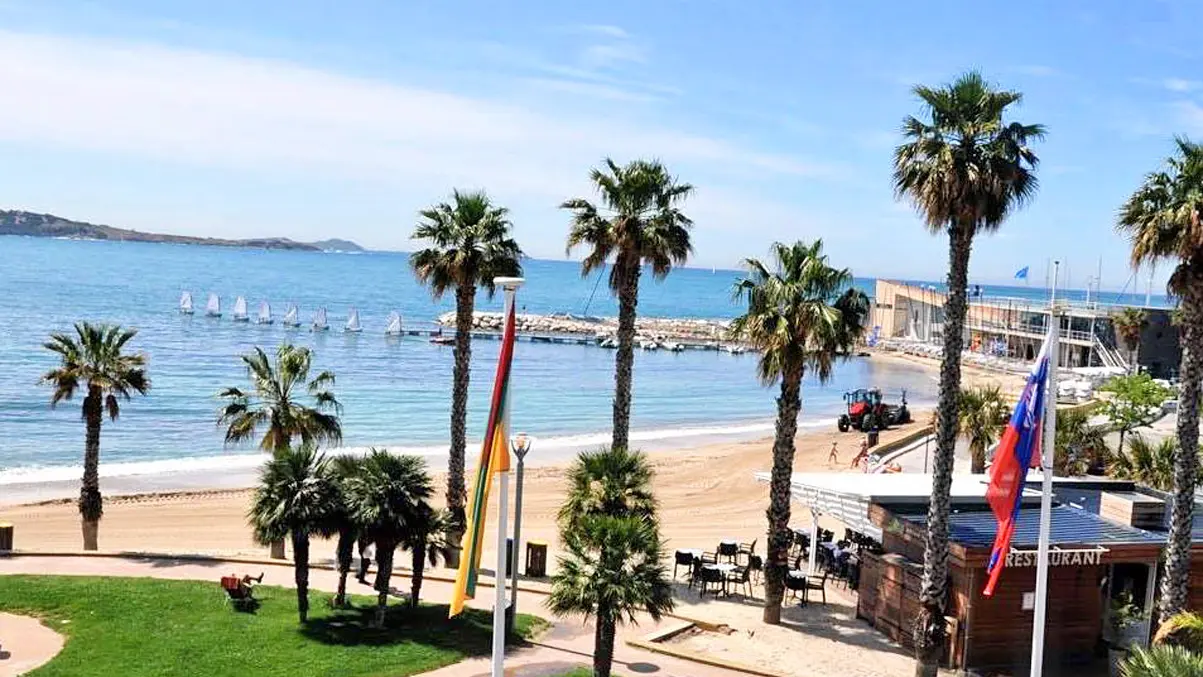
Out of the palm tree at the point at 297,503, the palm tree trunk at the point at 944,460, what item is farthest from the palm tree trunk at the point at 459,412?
the palm tree trunk at the point at 944,460

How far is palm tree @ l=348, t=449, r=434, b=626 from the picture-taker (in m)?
18.1

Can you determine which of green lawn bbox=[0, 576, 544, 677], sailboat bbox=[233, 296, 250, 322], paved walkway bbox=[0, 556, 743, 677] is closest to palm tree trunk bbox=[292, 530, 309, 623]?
green lawn bbox=[0, 576, 544, 677]

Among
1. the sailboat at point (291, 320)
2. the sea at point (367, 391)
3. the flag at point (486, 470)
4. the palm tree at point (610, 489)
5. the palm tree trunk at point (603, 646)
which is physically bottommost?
the sea at point (367, 391)

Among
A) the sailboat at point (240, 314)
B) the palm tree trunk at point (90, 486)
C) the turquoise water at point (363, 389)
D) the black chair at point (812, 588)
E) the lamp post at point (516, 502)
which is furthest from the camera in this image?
the sailboat at point (240, 314)

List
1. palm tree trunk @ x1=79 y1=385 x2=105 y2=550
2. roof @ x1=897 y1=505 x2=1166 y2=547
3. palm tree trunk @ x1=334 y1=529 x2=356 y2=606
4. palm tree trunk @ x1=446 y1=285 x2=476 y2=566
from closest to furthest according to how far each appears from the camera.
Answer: roof @ x1=897 y1=505 x2=1166 y2=547
palm tree trunk @ x1=334 y1=529 x2=356 y2=606
palm tree trunk @ x1=446 y1=285 x2=476 y2=566
palm tree trunk @ x1=79 y1=385 x2=105 y2=550

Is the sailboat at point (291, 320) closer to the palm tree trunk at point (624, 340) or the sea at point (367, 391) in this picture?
the sea at point (367, 391)

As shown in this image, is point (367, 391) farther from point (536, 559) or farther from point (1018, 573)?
point (1018, 573)

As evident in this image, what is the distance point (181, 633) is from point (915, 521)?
542 inches

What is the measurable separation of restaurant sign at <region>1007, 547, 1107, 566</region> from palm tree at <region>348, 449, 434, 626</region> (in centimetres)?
1048

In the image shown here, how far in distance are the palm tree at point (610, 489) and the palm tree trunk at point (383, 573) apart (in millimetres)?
3185

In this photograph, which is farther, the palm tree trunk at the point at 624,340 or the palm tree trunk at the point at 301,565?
the palm tree trunk at the point at 624,340

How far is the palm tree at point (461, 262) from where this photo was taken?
23562 millimetres

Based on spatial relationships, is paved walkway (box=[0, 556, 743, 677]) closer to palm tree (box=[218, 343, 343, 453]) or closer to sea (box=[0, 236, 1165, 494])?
palm tree (box=[218, 343, 343, 453])

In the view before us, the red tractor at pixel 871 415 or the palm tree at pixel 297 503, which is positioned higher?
the palm tree at pixel 297 503
